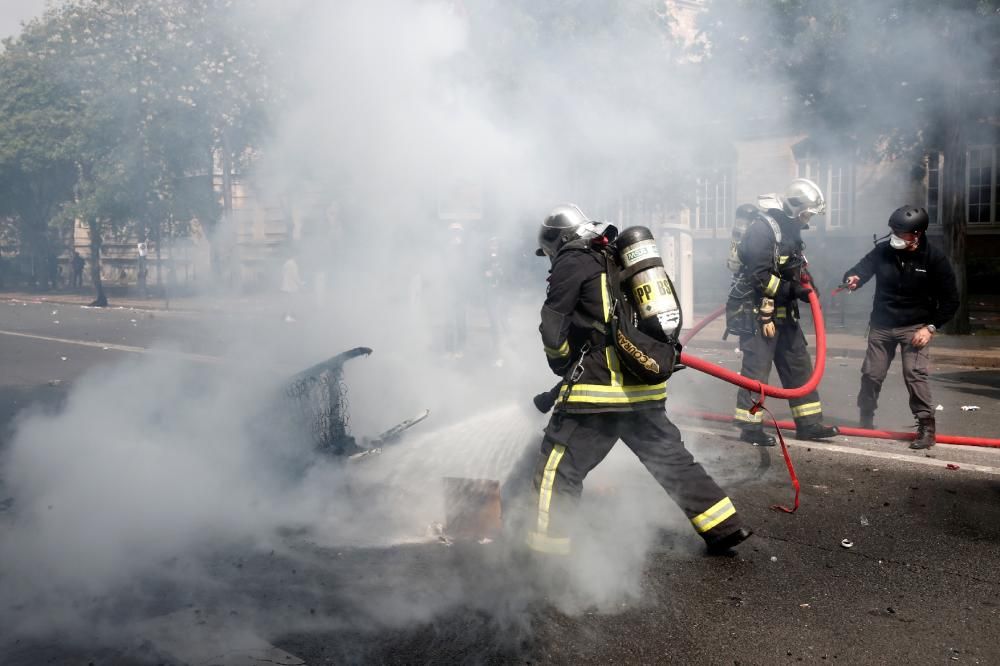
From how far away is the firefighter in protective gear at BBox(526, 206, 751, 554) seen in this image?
379 centimetres

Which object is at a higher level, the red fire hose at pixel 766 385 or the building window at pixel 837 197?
the building window at pixel 837 197

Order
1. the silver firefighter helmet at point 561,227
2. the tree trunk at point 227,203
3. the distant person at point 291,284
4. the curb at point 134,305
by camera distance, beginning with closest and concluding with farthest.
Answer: the silver firefighter helmet at point 561,227 → the tree trunk at point 227,203 → the distant person at point 291,284 → the curb at point 134,305

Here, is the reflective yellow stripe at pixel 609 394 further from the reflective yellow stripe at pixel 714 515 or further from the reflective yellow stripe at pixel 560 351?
the reflective yellow stripe at pixel 714 515

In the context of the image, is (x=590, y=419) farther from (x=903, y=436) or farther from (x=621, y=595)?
(x=903, y=436)

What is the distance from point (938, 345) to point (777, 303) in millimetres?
6912

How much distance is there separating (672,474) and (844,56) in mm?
7811

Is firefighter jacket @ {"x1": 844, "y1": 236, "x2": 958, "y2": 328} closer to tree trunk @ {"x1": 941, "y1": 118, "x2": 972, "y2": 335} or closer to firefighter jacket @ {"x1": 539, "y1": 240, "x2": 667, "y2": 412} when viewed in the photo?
firefighter jacket @ {"x1": 539, "y1": 240, "x2": 667, "y2": 412}

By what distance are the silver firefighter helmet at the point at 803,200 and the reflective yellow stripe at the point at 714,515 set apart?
295 centimetres

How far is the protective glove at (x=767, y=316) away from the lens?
5949 mm

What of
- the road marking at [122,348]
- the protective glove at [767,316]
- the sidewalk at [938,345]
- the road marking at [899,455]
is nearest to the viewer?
the road marking at [899,455]

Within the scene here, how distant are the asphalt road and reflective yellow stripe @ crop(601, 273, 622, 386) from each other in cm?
77

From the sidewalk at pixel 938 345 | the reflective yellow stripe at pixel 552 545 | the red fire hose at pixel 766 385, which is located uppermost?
the red fire hose at pixel 766 385

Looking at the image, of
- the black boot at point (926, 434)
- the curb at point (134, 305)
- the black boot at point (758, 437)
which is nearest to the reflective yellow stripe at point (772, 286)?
the black boot at point (758, 437)

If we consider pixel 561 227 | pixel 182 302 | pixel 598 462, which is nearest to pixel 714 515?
pixel 598 462
